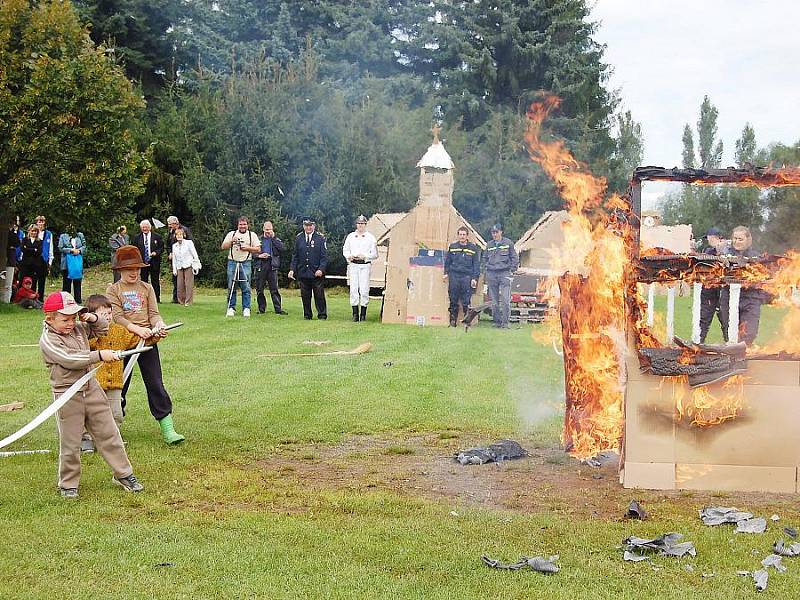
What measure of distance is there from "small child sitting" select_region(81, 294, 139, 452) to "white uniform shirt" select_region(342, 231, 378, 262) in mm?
12193

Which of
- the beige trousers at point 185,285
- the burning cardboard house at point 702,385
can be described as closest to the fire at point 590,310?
the burning cardboard house at point 702,385

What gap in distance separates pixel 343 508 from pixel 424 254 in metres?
14.4

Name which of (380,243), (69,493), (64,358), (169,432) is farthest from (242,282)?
→ (69,493)

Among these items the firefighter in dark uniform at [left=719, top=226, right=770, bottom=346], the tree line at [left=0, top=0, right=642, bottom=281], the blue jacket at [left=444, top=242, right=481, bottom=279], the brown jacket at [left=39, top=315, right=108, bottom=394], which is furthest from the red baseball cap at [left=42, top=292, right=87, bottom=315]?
Result: the tree line at [left=0, top=0, right=642, bottom=281]

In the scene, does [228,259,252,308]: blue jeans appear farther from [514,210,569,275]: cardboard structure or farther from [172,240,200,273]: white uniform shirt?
[514,210,569,275]: cardboard structure

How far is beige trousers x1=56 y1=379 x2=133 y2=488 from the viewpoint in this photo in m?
7.10

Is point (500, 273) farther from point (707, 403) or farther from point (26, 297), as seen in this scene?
point (707, 403)

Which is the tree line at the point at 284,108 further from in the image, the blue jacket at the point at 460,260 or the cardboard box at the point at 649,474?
the cardboard box at the point at 649,474

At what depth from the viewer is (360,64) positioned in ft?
132

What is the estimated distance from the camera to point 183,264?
23.0 meters

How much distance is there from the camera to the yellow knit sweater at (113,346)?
26.9 ft

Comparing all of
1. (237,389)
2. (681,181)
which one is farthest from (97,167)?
(681,181)

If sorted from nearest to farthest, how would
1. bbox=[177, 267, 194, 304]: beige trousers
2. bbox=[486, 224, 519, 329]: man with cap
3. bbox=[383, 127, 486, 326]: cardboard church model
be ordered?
bbox=[486, 224, 519, 329]: man with cap → bbox=[383, 127, 486, 326]: cardboard church model → bbox=[177, 267, 194, 304]: beige trousers

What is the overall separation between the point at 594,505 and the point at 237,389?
6.01 meters
